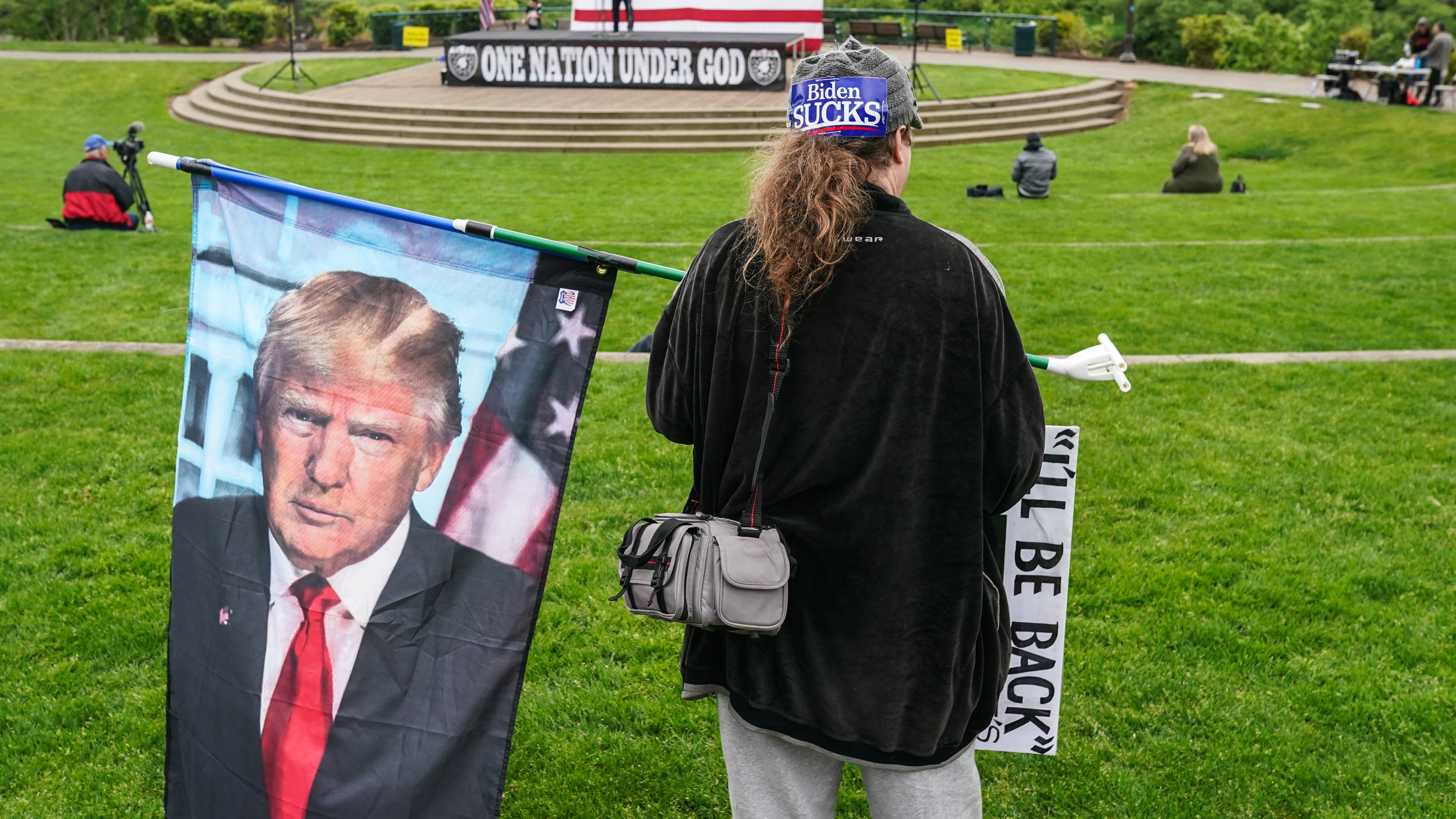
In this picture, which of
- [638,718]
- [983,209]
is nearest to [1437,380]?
[638,718]

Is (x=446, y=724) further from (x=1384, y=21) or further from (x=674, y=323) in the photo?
(x=1384, y=21)

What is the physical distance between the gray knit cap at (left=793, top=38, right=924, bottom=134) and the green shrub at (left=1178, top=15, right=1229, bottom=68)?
122 ft

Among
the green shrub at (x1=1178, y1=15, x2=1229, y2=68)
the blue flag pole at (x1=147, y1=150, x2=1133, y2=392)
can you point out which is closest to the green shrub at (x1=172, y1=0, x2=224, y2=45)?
the green shrub at (x1=1178, y1=15, x2=1229, y2=68)

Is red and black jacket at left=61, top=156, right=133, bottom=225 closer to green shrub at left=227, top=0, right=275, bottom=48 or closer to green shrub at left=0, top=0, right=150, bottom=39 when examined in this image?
green shrub at left=227, top=0, right=275, bottom=48

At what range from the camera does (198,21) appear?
38469 millimetres

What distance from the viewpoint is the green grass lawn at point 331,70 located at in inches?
1163

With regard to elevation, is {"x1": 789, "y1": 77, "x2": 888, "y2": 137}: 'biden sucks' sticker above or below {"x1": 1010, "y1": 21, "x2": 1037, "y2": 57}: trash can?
below

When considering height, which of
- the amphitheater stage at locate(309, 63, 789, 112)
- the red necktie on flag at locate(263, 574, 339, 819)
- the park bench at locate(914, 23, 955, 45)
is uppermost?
the park bench at locate(914, 23, 955, 45)

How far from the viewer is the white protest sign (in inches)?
115

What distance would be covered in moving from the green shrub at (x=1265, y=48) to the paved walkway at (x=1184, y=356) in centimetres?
3035

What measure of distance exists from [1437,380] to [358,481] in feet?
24.6

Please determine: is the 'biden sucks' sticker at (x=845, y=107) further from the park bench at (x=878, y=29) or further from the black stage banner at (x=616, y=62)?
the park bench at (x=878, y=29)

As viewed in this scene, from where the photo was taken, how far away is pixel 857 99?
223 centimetres

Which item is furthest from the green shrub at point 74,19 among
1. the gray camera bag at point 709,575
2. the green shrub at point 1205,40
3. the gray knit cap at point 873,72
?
the gray camera bag at point 709,575
